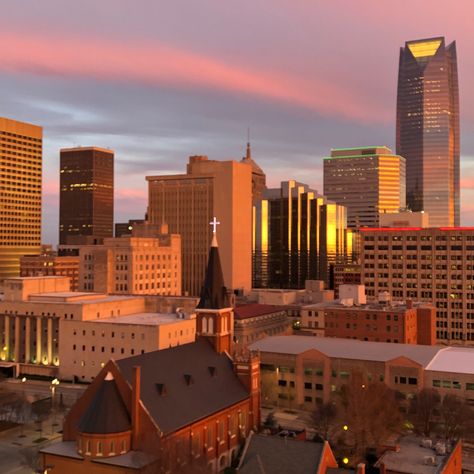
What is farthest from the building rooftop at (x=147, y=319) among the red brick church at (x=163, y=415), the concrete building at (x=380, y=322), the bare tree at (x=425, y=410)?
the bare tree at (x=425, y=410)

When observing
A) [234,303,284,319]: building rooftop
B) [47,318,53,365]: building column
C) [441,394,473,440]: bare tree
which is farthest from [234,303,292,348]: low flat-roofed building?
[441,394,473,440]: bare tree

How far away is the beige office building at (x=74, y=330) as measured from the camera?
12638cm

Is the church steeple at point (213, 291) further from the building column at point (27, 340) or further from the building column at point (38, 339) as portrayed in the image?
the building column at point (27, 340)

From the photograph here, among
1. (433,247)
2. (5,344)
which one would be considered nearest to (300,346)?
(5,344)

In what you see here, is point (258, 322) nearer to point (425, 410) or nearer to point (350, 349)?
point (350, 349)

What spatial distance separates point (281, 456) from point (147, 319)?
8261 cm

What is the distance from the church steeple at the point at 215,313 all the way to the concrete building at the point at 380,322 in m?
61.2

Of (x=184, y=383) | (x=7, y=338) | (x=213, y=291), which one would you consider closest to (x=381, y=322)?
(x=213, y=291)

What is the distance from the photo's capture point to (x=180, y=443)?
63.7 m

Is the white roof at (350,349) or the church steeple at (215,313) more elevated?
the church steeple at (215,313)

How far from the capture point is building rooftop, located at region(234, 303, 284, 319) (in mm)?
154875

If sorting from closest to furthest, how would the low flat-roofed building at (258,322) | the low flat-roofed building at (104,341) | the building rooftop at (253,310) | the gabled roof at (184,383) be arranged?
1. the gabled roof at (184,383)
2. the low flat-roofed building at (104,341)
3. the low flat-roofed building at (258,322)
4. the building rooftop at (253,310)

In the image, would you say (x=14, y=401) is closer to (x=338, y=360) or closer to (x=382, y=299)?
(x=338, y=360)

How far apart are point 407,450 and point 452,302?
118m
